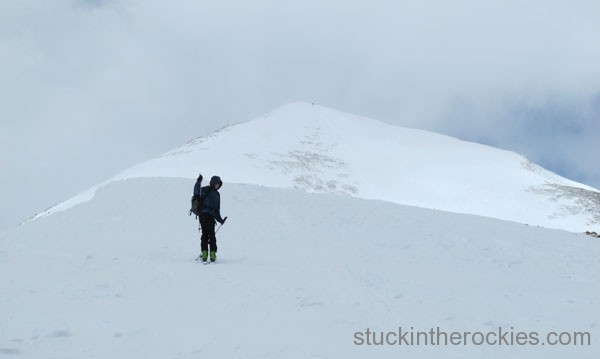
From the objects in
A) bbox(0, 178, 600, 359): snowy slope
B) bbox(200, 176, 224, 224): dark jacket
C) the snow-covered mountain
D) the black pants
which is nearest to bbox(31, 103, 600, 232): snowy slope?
the snow-covered mountain

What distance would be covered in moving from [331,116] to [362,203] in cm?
7523

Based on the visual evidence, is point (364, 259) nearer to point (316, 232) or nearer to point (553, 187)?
point (316, 232)

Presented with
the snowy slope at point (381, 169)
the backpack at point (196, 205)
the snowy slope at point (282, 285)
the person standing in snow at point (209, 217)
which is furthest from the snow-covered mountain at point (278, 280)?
the snowy slope at point (381, 169)

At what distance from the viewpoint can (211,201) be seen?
13258 mm

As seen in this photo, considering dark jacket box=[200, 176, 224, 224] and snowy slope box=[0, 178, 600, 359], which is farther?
dark jacket box=[200, 176, 224, 224]

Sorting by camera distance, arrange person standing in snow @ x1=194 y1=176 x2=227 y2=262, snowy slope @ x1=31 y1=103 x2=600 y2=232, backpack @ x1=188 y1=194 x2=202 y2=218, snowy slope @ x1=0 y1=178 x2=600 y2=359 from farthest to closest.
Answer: snowy slope @ x1=31 y1=103 x2=600 y2=232
backpack @ x1=188 y1=194 x2=202 y2=218
person standing in snow @ x1=194 y1=176 x2=227 y2=262
snowy slope @ x1=0 y1=178 x2=600 y2=359

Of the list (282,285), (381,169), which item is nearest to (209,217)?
(282,285)

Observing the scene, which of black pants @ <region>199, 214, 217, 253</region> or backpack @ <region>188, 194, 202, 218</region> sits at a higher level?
backpack @ <region>188, 194, 202, 218</region>

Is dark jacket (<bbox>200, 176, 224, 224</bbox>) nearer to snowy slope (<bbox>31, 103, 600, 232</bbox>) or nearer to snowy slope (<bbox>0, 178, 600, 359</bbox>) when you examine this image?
snowy slope (<bbox>0, 178, 600, 359</bbox>)

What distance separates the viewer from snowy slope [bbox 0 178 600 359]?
7.09 m

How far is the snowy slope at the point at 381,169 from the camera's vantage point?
56000 mm

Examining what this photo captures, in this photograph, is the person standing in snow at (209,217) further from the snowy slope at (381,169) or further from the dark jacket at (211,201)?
the snowy slope at (381,169)

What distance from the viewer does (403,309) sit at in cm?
896

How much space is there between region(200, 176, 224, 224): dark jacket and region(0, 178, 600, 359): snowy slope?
1.20 metres
